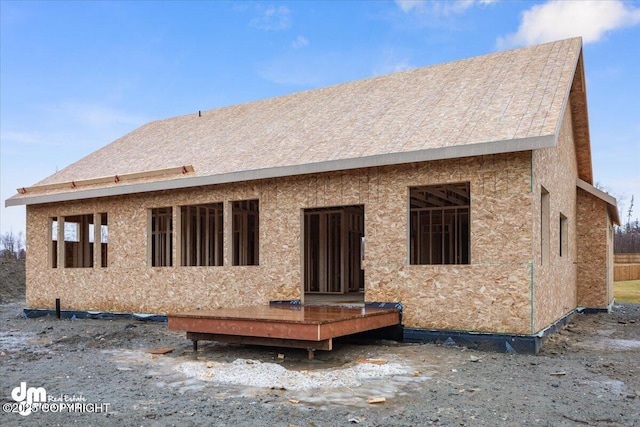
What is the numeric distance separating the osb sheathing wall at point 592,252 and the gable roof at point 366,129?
4.13ft

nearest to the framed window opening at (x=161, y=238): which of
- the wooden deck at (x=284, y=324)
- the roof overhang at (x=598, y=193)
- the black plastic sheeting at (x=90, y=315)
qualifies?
the black plastic sheeting at (x=90, y=315)

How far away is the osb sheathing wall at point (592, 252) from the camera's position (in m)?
14.3

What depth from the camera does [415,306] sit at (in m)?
8.91

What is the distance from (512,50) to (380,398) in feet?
31.0

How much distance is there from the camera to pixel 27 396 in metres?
5.97

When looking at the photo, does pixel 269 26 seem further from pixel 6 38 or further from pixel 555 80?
pixel 555 80

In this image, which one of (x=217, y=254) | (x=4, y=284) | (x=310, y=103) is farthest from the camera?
(x=4, y=284)

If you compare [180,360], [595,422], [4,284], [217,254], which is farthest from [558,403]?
[4,284]

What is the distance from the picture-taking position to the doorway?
14.2m

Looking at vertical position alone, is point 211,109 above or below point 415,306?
above

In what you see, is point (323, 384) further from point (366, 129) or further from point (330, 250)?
point (330, 250)

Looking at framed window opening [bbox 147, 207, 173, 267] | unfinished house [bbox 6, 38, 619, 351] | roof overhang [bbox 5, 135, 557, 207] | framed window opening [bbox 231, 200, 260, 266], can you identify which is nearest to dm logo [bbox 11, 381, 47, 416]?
unfinished house [bbox 6, 38, 619, 351]

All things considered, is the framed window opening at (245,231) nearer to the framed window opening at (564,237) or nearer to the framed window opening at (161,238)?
the framed window opening at (161,238)

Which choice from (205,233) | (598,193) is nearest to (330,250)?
(205,233)
